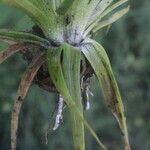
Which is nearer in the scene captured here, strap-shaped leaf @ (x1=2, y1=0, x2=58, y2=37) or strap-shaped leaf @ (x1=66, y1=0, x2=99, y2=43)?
strap-shaped leaf @ (x1=2, y1=0, x2=58, y2=37)

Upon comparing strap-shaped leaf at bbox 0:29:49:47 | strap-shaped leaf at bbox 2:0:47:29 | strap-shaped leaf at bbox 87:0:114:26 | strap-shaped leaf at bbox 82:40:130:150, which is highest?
strap-shaped leaf at bbox 87:0:114:26

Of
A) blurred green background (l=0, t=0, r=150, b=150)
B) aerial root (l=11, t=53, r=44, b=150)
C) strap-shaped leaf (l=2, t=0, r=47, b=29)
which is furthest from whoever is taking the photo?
blurred green background (l=0, t=0, r=150, b=150)

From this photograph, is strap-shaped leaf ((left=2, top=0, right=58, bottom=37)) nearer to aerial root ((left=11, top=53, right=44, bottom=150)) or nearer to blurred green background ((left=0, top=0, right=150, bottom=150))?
aerial root ((left=11, top=53, right=44, bottom=150))

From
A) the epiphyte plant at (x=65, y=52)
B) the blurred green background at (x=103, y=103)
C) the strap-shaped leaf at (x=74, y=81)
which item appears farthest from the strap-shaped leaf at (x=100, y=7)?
the blurred green background at (x=103, y=103)

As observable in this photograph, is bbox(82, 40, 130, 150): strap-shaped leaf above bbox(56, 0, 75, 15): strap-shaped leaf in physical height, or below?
below

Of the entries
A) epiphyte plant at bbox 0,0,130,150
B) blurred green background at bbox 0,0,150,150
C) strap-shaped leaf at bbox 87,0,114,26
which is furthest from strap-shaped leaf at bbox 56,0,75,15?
blurred green background at bbox 0,0,150,150

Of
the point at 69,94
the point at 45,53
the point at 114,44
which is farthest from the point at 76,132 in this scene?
the point at 114,44

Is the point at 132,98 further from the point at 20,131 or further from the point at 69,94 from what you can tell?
the point at 69,94

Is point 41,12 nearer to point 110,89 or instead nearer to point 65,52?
point 65,52
